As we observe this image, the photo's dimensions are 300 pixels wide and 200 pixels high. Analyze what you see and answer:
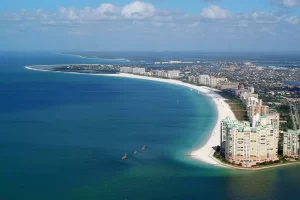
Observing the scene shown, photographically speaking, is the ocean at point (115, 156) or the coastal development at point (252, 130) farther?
the coastal development at point (252, 130)

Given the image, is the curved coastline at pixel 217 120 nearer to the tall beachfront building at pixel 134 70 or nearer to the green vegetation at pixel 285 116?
the green vegetation at pixel 285 116

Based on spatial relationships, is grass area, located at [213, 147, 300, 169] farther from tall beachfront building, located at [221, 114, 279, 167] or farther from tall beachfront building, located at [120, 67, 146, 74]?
tall beachfront building, located at [120, 67, 146, 74]

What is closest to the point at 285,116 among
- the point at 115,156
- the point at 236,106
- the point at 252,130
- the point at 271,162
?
the point at 236,106

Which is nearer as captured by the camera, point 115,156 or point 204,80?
point 115,156

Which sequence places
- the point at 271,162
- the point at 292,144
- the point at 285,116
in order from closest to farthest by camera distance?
the point at 271,162
the point at 292,144
the point at 285,116

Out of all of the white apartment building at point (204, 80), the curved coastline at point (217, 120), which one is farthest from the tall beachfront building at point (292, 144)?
the white apartment building at point (204, 80)

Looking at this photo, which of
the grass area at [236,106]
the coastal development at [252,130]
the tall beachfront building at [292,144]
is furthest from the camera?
the grass area at [236,106]

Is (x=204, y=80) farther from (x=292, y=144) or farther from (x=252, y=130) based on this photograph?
(x=252, y=130)
